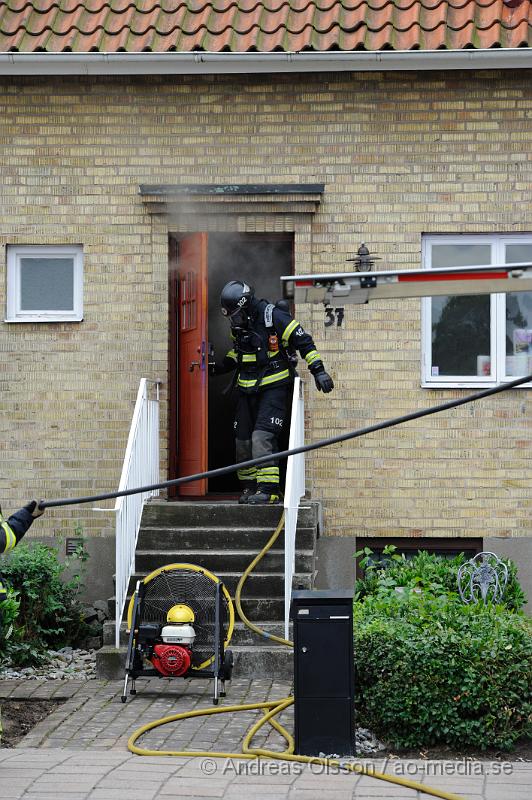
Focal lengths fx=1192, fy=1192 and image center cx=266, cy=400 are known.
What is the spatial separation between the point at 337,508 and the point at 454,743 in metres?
3.90

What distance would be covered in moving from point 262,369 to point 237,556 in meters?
1.72

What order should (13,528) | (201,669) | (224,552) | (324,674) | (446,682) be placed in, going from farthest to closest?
(224,552) < (201,669) < (446,682) < (324,674) < (13,528)

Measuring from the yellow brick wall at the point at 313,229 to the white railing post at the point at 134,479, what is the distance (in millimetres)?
423

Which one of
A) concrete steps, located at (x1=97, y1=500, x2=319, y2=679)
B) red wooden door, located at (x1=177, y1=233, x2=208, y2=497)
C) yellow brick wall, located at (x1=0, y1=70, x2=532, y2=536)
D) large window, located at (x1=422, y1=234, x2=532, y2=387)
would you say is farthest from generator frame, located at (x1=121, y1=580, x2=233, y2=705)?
large window, located at (x1=422, y1=234, x2=532, y2=387)

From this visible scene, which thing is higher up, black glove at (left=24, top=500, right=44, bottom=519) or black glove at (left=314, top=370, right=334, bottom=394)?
black glove at (left=314, top=370, right=334, bottom=394)

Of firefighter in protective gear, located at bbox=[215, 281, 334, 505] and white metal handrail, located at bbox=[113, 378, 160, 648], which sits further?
firefighter in protective gear, located at bbox=[215, 281, 334, 505]

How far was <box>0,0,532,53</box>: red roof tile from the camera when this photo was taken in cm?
1055

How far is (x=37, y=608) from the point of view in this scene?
9.80 meters

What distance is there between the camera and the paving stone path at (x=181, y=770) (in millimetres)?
6020

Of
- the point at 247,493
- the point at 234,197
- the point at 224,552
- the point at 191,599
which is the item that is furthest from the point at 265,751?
the point at 234,197

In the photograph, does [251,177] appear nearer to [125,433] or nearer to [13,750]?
[125,433]

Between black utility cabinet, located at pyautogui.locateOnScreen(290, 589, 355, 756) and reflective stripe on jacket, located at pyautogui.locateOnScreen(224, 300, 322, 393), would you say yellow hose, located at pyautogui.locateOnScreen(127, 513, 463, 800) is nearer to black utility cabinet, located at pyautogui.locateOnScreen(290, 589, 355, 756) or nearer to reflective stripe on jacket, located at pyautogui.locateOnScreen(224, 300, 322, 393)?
black utility cabinet, located at pyautogui.locateOnScreen(290, 589, 355, 756)

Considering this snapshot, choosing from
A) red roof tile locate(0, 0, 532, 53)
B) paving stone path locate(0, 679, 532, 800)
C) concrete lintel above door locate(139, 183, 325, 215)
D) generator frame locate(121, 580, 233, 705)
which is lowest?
paving stone path locate(0, 679, 532, 800)

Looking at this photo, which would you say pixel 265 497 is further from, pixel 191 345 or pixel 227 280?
pixel 227 280
